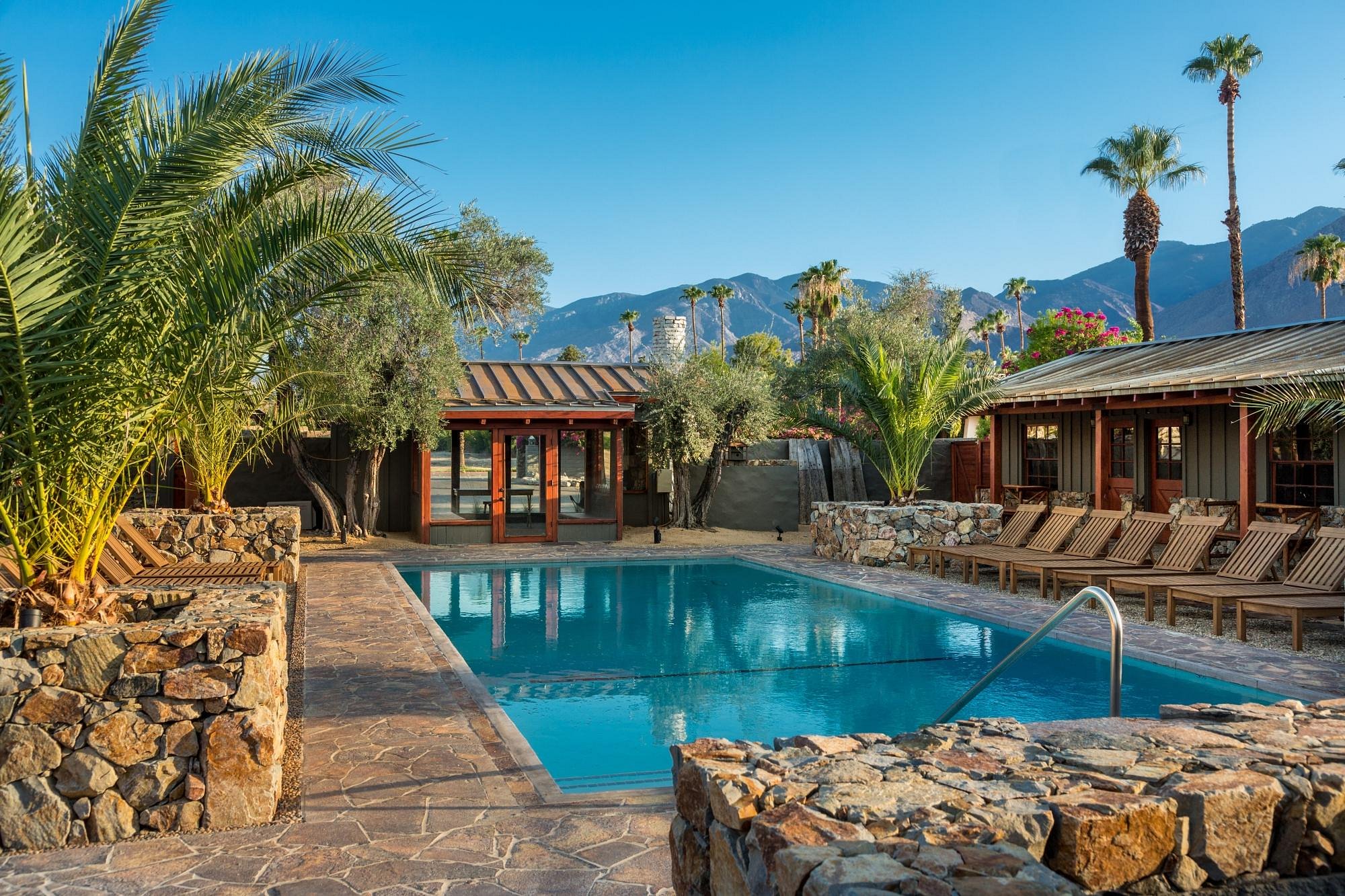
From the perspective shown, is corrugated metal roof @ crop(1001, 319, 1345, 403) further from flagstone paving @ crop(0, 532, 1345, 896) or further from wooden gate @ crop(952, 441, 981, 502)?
flagstone paving @ crop(0, 532, 1345, 896)

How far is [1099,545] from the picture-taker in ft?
42.1

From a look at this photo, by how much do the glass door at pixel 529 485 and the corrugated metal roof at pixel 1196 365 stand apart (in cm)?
840

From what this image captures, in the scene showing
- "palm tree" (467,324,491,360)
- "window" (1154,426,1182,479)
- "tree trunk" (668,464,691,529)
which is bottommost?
"tree trunk" (668,464,691,529)

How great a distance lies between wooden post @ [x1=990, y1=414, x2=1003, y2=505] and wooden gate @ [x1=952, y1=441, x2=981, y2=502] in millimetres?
2866

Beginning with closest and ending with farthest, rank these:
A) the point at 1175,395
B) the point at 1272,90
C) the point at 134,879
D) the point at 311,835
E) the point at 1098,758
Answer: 1. the point at 1098,758
2. the point at 134,879
3. the point at 311,835
4. the point at 1175,395
5. the point at 1272,90

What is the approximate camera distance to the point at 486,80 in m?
32.0

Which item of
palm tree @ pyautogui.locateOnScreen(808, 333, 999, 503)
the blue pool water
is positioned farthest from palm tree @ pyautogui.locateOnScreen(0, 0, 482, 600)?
palm tree @ pyautogui.locateOnScreen(808, 333, 999, 503)

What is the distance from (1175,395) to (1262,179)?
23.6 m

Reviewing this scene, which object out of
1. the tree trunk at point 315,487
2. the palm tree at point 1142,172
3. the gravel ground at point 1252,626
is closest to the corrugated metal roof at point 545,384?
the tree trunk at point 315,487

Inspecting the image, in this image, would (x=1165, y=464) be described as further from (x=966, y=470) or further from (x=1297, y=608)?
(x=1297, y=608)

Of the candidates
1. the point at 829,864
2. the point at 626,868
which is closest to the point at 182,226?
the point at 626,868

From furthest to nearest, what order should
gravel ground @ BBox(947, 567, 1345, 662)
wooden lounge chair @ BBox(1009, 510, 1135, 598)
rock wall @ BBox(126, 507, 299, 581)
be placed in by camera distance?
rock wall @ BBox(126, 507, 299, 581) → wooden lounge chair @ BBox(1009, 510, 1135, 598) → gravel ground @ BBox(947, 567, 1345, 662)

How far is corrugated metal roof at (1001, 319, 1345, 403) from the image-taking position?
12438mm

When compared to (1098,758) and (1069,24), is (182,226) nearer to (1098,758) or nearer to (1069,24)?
(1098,758)
